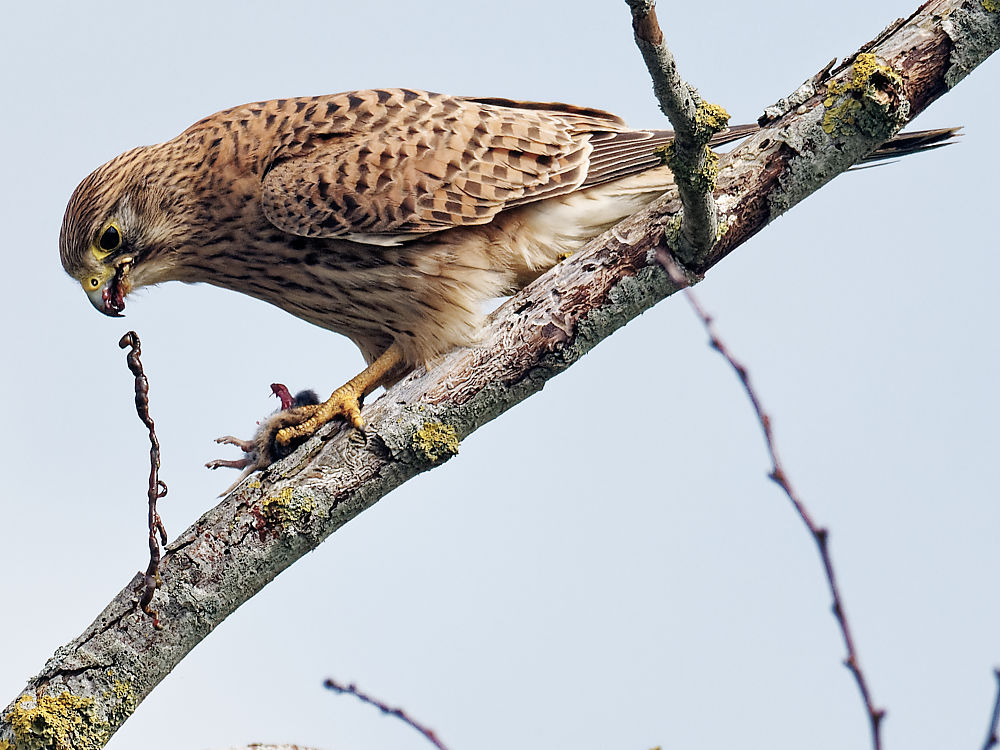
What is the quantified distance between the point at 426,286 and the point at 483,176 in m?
0.51

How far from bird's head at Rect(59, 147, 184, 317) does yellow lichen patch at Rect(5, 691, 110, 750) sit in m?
1.84

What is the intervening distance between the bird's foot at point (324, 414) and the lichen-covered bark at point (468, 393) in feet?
0.26

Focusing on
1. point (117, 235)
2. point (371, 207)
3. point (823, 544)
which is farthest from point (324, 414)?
point (823, 544)

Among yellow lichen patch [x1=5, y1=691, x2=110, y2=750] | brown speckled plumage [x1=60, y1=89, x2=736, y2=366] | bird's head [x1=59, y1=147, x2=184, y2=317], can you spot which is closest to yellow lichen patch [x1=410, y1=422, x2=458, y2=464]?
brown speckled plumage [x1=60, y1=89, x2=736, y2=366]

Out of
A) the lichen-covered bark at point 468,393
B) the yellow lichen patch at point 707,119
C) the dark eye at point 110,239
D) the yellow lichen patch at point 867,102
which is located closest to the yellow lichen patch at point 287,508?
the lichen-covered bark at point 468,393

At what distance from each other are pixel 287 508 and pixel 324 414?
0.50 m

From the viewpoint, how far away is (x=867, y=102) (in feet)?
10.8

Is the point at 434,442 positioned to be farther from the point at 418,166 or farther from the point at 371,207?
the point at 418,166

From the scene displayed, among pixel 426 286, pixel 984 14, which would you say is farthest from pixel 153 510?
pixel 984 14

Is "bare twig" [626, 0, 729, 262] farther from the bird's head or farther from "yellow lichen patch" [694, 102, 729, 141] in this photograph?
the bird's head

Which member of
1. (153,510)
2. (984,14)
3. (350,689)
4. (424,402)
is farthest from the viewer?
(424,402)

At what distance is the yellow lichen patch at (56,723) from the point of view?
3.18m

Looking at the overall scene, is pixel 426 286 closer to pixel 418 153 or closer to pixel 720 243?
pixel 418 153

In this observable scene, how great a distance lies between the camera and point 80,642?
3352mm
